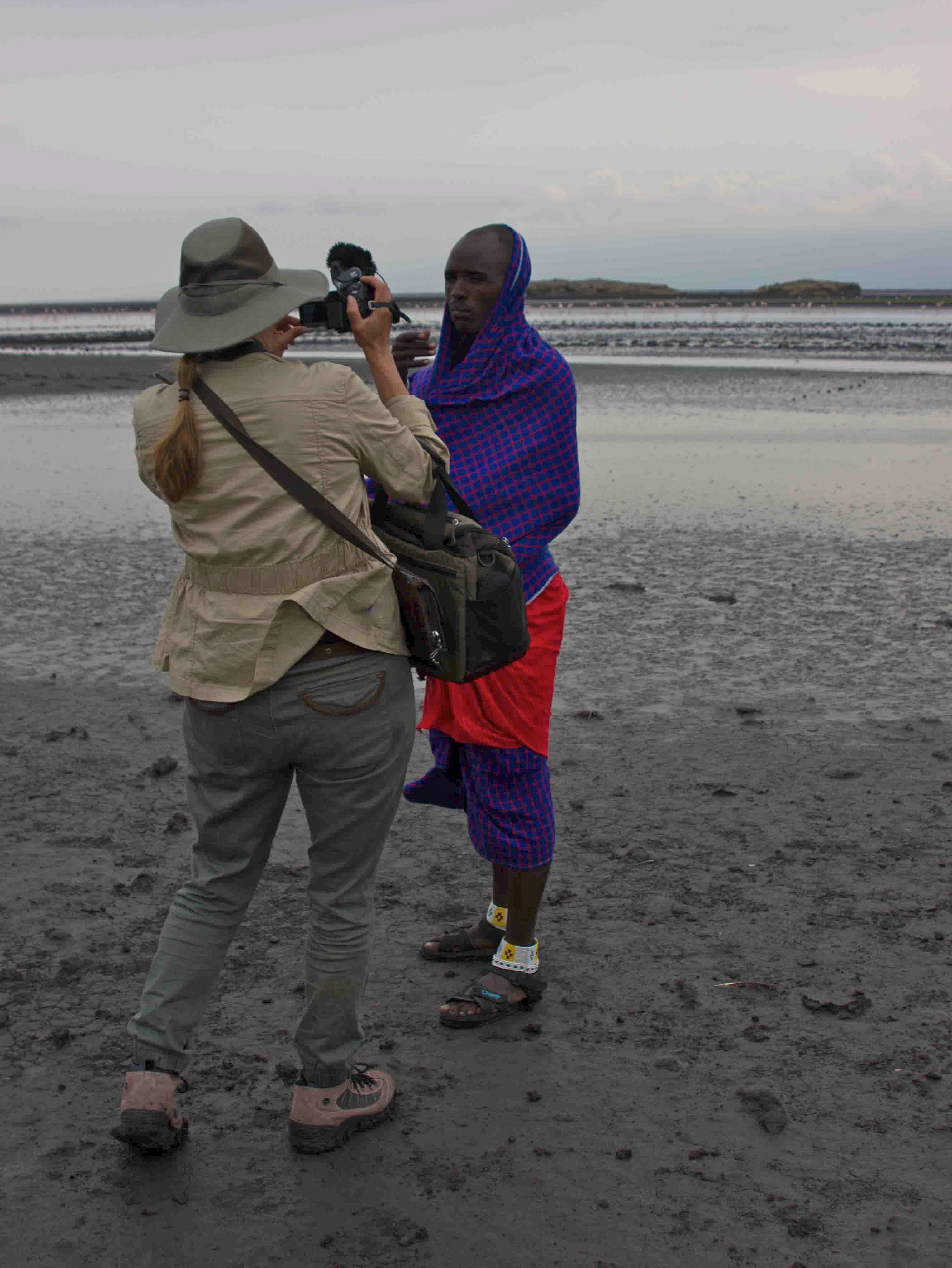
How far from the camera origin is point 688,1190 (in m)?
2.76

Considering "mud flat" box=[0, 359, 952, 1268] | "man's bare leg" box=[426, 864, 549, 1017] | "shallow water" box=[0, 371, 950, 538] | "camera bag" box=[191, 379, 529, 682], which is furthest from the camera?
"shallow water" box=[0, 371, 950, 538]

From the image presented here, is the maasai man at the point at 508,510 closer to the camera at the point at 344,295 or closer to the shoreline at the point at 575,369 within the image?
the camera at the point at 344,295

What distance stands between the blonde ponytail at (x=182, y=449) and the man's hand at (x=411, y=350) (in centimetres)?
75

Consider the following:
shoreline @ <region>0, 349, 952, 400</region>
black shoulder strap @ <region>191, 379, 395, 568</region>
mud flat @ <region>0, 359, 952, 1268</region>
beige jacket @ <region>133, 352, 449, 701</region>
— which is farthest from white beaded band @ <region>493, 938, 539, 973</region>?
shoreline @ <region>0, 349, 952, 400</region>

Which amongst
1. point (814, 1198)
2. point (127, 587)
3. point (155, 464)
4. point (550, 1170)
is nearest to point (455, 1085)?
point (550, 1170)

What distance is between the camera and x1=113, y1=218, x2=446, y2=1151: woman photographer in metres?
2.53

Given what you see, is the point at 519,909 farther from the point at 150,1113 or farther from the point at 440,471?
the point at 440,471

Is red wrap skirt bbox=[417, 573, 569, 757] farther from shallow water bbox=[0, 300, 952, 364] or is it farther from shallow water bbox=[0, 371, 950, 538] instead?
shallow water bbox=[0, 300, 952, 364]

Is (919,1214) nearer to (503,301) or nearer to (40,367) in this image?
(503,301)

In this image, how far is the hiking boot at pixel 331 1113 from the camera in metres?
2.88

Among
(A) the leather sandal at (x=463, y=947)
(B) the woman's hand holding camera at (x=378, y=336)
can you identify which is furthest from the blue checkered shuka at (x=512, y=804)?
(B) the woman's hand holding camera at (x=378, y=336)

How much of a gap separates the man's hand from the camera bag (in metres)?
0.48

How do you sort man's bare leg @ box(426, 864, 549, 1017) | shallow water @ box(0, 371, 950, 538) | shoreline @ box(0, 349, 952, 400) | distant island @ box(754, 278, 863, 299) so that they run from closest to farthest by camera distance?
man's bare leg @ box(426, 864, 549, 1017) < shallow water @ box(0, 371, 950, 538) < shoreline @ box(0, 349, 952, 400) < distant island @ box(754, 278, 863, 299)

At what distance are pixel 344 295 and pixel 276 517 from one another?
51 cm
